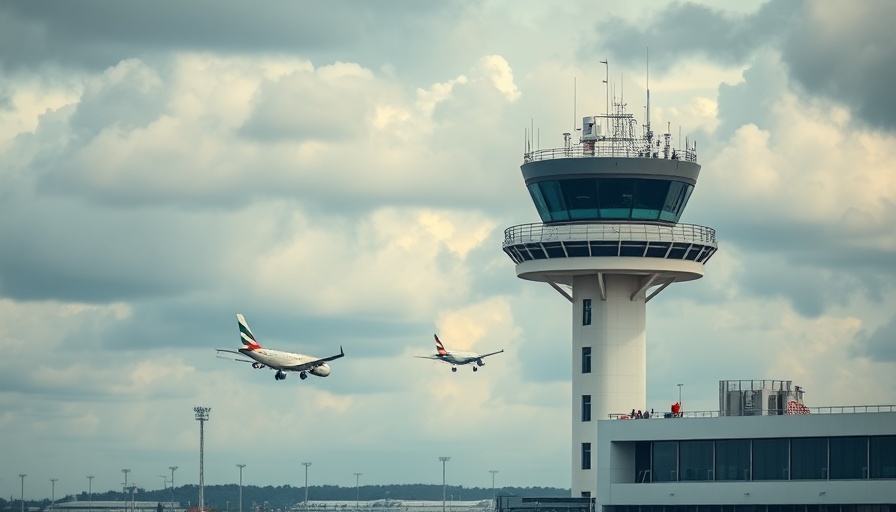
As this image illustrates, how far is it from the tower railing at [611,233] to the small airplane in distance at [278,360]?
46.1m

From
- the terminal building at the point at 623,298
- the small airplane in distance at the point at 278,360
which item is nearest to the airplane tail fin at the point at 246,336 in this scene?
the small airplane in distance at the point at 278,360

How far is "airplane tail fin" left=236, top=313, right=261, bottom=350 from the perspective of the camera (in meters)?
147

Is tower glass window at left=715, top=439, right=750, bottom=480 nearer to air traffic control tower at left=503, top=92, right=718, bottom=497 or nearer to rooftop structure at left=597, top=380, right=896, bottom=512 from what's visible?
rooftop structure at left=597, top=380, right=896, bottom=512

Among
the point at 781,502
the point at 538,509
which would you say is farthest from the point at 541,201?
the point at 781,502

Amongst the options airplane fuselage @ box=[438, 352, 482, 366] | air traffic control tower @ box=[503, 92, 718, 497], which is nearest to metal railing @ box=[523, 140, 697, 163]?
air traffic control tower @ box=[503, 92, 718, 497]

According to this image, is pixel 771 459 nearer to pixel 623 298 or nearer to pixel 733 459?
pixel 733 459

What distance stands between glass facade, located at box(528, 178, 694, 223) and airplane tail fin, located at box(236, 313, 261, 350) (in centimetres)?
5045

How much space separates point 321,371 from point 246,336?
26.9ft

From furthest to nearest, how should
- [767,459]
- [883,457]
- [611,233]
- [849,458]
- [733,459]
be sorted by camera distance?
[611,233]
[733,459]
[767,459]
[849,458]
[883,457]

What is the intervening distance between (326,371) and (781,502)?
71.7 metres

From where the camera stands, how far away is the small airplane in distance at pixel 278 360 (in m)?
144

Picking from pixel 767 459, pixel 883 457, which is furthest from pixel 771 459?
pixel 883 457

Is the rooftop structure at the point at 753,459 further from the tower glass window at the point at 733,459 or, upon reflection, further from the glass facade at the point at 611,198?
the glass facade at the point at 611,198

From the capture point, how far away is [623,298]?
342 ft
